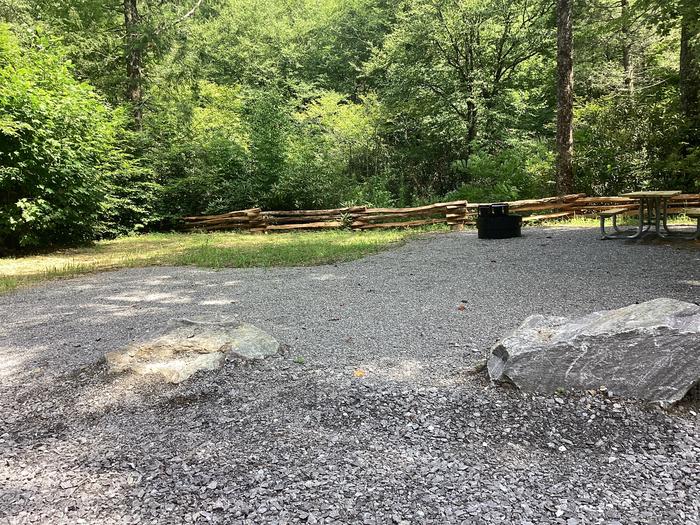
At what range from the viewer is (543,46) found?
639 inches

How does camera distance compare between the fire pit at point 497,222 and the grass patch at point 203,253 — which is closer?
the grass patch at point 203,253

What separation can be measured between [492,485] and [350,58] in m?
26.3

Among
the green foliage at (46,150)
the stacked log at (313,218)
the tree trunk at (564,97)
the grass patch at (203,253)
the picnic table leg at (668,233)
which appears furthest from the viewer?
the stacked log at (313,218)

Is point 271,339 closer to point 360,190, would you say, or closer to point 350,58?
point 360,190

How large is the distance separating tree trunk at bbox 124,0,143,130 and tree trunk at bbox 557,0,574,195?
11.3 m

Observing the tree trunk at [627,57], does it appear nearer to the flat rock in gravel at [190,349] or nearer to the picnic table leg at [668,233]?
the picnic table leg at [668,233]

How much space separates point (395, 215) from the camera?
13.2m

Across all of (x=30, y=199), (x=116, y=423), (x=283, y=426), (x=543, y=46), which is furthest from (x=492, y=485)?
(x=543, y=46)

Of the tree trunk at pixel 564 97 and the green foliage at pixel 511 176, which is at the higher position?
the tree trunk at pixel 564 97

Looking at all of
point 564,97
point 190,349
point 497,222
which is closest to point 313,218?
point 497,222

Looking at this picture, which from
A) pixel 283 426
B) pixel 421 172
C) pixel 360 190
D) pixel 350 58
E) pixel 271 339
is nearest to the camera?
pixel 283 426

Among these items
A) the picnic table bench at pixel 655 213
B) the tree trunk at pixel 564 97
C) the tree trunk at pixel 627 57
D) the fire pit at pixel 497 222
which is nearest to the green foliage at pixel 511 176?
the tree trunk at pixel 564 97

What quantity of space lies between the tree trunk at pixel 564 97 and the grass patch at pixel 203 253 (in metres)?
4.31

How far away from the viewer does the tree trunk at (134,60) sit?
45.1 feet
